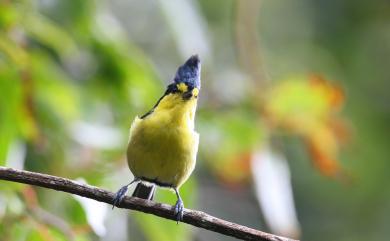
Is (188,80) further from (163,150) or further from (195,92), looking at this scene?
(163,150)

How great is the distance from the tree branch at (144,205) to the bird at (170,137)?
1.87 ft

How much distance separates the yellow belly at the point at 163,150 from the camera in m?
2.75

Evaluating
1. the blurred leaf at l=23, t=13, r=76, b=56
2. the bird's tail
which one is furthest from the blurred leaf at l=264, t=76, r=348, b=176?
the blurred leaf at l=23, t=13, r=76, b=56

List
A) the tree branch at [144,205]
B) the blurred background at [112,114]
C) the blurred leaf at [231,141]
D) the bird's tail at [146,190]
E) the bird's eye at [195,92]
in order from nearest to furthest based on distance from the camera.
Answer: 1. the tree branch at [144,205]
2. the blurred background at [112,114]
3. the bird's eye at [195,92]
4. the bird's tail at [146,190]
5. the blurred leaf at [231,141]

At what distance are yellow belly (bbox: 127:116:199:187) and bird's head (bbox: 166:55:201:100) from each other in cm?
12

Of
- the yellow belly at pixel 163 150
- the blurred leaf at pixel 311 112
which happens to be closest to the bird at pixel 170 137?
the yellow belly at pixel 163 150

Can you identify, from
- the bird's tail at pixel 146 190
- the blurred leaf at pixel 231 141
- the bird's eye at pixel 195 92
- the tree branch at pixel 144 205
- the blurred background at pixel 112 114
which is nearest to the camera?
the tree branch at pixel 144 205

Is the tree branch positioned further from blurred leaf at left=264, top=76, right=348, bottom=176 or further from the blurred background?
blurred leaf at left=264, top=76, right=348, bottom=176

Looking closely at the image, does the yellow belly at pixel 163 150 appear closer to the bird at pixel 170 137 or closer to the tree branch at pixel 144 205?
the bird at pixel 170 137

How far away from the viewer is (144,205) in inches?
83.2

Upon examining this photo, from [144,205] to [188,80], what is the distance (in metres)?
0.78

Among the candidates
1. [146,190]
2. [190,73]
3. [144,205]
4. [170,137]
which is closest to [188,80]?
[190,73]

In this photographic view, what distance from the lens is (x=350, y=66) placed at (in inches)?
258

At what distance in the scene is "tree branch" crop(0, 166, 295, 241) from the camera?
6.30 feet
